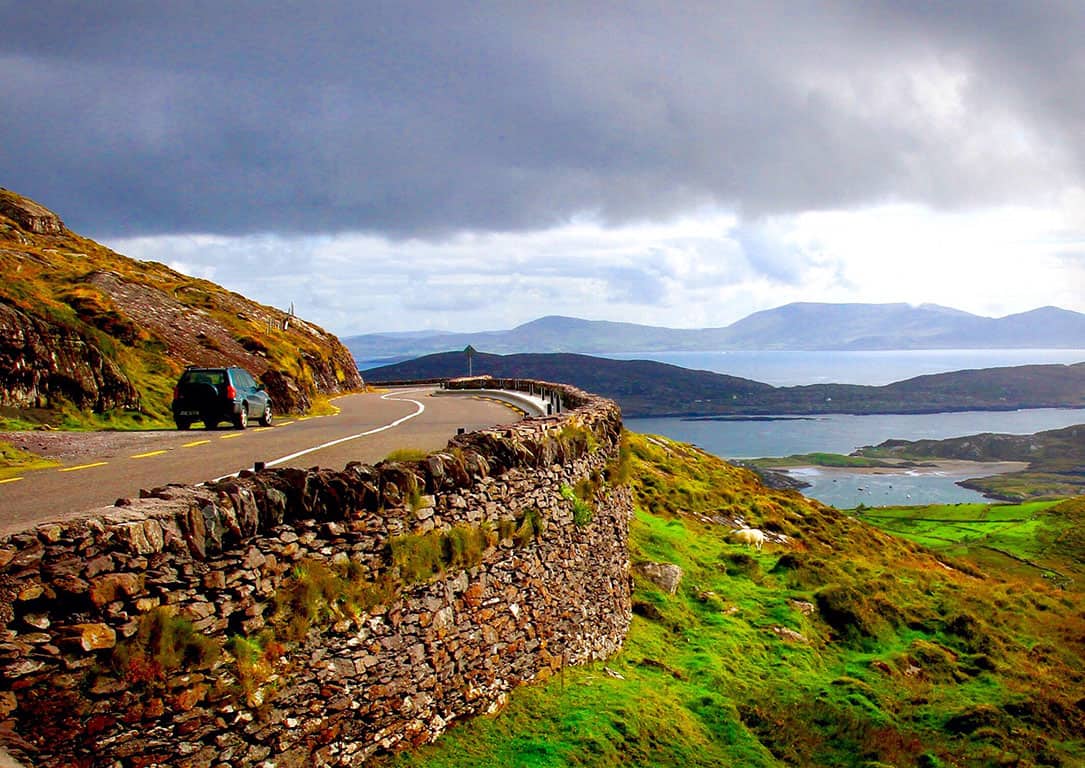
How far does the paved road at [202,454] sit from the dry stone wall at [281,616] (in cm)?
89

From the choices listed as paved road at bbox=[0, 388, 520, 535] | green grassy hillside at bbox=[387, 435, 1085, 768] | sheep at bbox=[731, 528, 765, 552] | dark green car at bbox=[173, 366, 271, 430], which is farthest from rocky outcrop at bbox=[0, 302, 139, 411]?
sheep at bbox=[731, 528, 765, 552]

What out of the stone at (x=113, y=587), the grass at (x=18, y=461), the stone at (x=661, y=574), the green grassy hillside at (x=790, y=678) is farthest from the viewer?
the stone at (x=661, y=574)

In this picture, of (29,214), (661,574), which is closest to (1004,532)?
(661,574)

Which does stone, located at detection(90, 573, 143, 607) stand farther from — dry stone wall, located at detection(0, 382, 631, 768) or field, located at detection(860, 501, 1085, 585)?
field, located at detection(860, 501, 1085, 585)

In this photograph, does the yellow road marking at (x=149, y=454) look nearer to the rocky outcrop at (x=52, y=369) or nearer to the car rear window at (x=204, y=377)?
the car rear window at (x=204, y=377)

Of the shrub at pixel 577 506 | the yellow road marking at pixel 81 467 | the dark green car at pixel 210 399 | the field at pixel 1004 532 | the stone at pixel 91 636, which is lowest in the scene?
the field at pixel 1004 532

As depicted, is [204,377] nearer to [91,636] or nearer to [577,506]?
[577,506]

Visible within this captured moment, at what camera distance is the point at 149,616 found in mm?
6336

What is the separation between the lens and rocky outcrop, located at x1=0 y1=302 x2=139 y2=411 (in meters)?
21.9

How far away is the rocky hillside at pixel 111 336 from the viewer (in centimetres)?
2278

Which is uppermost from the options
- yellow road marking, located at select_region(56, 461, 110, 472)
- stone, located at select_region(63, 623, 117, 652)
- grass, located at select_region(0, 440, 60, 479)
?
grass, located at select_region(0, 440, 60, 479)

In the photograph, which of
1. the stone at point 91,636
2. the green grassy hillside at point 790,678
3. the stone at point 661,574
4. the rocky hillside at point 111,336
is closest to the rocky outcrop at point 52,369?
the rocky hillside at point 111,336

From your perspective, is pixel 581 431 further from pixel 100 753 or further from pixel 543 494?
pixel 100 753

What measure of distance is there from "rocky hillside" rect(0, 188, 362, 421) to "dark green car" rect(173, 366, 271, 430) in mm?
3670
